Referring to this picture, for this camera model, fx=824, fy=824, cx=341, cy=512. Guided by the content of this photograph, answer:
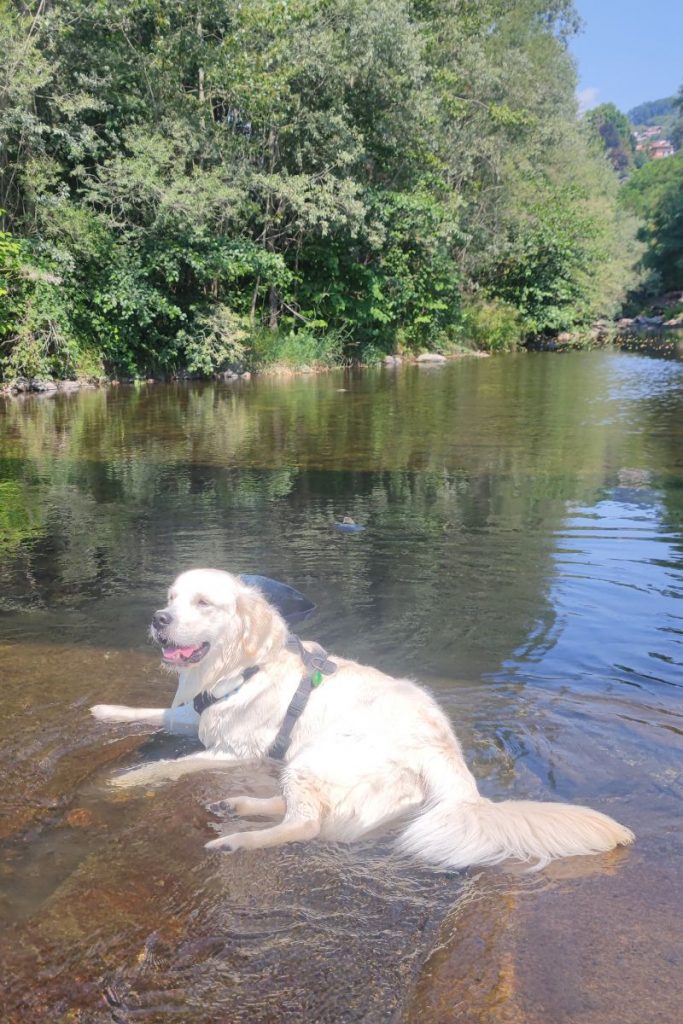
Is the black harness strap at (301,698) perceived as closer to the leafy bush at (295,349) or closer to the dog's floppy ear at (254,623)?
the dog's floppy ear at (254,623)

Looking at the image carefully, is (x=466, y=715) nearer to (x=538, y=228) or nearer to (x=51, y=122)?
(x=51, y=122)

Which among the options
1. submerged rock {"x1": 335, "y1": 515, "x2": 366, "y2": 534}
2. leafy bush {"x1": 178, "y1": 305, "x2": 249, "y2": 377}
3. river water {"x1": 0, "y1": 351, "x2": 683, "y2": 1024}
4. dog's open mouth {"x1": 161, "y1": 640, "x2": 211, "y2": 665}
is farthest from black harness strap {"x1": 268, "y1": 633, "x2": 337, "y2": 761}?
leafy bush {"x1": 178, "y1": 305, "x2": 249, "y2": 377}

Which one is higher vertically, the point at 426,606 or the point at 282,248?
the point at 282,248

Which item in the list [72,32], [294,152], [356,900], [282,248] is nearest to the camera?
[356,900]

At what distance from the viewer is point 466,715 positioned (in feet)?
17.1

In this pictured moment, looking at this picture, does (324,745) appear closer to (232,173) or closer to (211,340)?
(211,340)

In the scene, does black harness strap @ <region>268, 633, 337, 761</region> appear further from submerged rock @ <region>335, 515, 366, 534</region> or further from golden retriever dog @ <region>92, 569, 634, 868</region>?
submerged rock @ <region>335, 515, 366, 534</region>

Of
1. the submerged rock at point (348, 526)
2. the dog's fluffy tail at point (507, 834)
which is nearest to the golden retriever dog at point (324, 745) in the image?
the dog's fluffy tail at point (507, 834)

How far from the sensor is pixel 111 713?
5.10 m

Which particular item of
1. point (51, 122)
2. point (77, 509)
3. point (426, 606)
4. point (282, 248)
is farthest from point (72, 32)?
point (426, 606)

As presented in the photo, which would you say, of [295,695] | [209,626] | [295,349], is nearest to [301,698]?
[295,695]

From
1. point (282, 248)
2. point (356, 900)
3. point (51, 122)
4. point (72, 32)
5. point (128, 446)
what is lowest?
point (356, 900)

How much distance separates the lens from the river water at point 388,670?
9.73 feet

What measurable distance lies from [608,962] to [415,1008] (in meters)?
0.76
